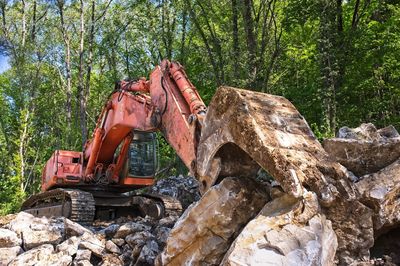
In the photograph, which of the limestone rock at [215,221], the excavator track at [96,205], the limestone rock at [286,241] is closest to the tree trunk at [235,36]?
the excavator track at [96,205]

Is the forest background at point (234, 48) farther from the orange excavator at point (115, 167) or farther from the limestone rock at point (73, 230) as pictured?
the limestone rock at point (73, 230)

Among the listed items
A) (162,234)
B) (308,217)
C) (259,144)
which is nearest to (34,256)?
(162,234)

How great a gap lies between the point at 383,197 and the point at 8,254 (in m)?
4.32

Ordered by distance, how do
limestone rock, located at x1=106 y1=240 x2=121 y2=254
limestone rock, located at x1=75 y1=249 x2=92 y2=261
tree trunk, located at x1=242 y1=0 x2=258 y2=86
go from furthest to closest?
tree trunk, located at x1=242 y1=0 x2=258 y2=86 → limestone rock, located at x1=106 y1=240 x2=121 y2=254 → limestone rock, located at x1=75 y1=249 x2=92 y2=261

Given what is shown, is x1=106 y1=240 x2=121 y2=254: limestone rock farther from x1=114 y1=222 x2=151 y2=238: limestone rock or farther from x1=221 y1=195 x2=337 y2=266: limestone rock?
x1=221 y1=195 x2=337 y2=266: limestone rock

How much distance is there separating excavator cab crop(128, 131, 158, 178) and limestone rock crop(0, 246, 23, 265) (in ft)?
12.0

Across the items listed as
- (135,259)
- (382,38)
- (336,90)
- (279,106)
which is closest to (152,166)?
(135,259)

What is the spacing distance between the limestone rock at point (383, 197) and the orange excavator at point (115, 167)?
130 inches

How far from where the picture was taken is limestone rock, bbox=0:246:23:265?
18.3ft

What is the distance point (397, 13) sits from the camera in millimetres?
14539

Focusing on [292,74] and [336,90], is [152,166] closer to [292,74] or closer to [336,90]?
[336,90]

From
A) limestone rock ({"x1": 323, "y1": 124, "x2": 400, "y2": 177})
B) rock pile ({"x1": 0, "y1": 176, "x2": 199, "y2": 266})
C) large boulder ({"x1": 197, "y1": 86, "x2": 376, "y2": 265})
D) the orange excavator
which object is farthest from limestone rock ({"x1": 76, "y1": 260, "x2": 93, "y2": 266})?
limestone rock ({"x1": 323, "y1": 124, "x2": 400, "y2": 177})

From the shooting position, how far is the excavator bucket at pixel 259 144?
3.37 meters

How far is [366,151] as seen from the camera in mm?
4387
